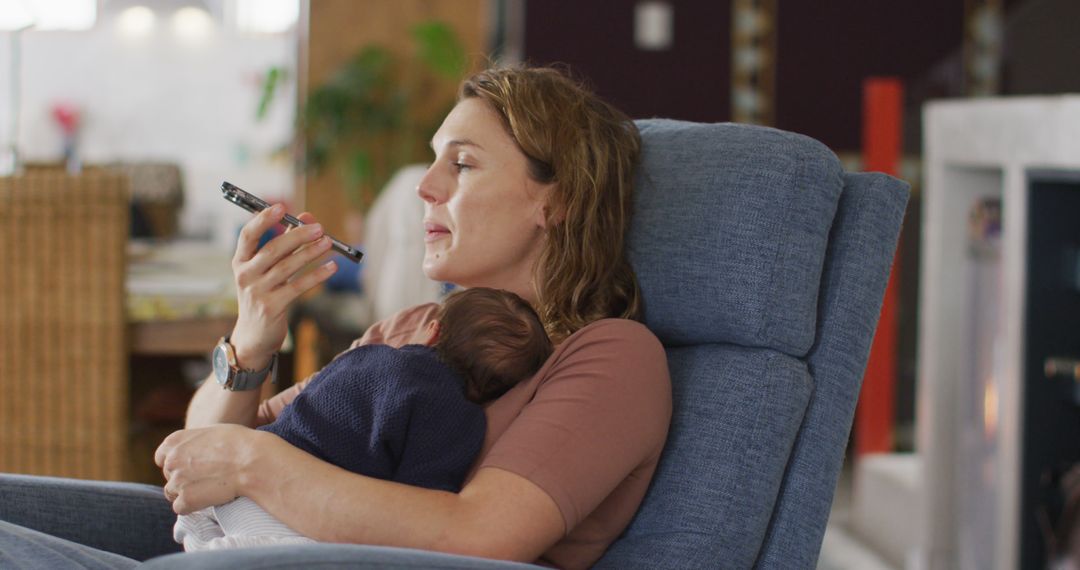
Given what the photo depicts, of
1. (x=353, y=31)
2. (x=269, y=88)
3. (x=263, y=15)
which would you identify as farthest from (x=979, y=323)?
(x=263, y=15)

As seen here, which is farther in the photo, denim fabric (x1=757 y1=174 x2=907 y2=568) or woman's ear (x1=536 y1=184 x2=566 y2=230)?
woman's ear (x1=536 y1=184 x2=566 y2=230)

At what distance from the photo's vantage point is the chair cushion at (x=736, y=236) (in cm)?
142

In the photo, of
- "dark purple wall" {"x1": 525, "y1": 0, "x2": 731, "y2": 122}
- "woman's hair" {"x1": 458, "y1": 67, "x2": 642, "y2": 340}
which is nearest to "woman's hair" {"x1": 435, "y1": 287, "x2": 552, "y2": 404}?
"woman's hair" {"x1": 458, "y1": 67, "x2": 642, "y2": 340}

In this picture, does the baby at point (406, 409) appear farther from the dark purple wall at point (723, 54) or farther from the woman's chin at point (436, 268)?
the dark purple wall at point (723, 54)

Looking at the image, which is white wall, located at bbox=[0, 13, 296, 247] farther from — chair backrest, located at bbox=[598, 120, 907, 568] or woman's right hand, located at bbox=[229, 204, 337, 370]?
chair backrest, located at bbox=[598, 120, 907, 568]

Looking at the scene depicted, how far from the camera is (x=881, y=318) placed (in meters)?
3.71

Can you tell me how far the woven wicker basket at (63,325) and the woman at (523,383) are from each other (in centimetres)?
97

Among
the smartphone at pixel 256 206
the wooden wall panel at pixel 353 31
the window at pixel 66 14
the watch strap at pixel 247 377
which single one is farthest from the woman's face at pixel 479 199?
the window at pixel 66 14

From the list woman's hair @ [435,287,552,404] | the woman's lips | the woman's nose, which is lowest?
woman's hair @ [435,287,552,404]

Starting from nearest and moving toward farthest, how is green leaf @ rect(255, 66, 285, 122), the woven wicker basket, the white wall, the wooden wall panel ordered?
the woven wicker basket < the wooden wall panel < green leaf @ rect(255, 66, 285, 122) < the white wall

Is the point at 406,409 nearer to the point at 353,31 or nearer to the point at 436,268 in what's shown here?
the point at 436,268

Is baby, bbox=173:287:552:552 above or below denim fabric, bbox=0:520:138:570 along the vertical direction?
above

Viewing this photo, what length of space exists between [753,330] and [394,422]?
1.42 feet

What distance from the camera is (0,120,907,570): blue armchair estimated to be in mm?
1348
